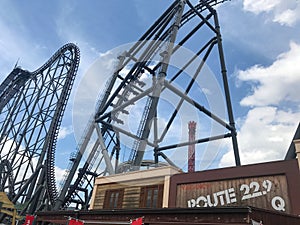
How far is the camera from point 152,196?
8.71 metres

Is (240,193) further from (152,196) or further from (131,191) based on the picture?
(131,191)

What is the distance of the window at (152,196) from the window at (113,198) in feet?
→ 3.16

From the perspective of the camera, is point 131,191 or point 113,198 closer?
point 131,191

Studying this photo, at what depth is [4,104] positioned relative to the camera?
26688mm

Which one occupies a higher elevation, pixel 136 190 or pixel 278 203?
pixel 136 190

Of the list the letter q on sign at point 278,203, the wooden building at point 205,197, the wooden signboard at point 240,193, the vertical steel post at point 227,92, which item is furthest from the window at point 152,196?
the vertical steel post at point 227,92

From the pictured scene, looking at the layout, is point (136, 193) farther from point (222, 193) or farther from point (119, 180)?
point (222, 193)

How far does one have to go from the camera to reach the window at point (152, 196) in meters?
8.53

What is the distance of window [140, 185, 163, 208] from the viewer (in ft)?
28.0

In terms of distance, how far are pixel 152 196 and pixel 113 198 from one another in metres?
1.73

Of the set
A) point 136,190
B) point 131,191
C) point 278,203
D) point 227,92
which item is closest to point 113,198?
point 131,191

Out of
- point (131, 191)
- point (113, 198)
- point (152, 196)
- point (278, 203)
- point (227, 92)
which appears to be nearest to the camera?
point (278, 203)

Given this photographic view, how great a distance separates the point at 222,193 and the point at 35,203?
14303 millimetres

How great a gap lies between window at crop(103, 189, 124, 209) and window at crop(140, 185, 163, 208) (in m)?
0.96
